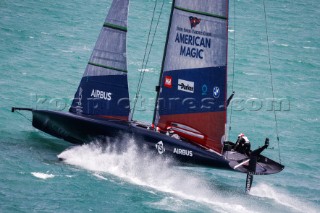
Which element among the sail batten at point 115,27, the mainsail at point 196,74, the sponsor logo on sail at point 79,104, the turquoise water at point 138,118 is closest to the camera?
the turquoise water at point 138,118

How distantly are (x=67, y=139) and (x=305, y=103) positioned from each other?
24.2 m

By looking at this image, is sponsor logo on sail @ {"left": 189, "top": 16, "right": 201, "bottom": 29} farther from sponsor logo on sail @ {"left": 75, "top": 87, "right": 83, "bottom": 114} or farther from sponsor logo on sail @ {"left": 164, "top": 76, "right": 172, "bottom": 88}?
sponsor logo on sail @ {"left": 75, "top": 87, "right": 83, "bottom": 114}

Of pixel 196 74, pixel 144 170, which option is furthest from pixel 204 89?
pixel 144 170

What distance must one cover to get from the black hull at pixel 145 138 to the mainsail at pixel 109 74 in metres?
0.64

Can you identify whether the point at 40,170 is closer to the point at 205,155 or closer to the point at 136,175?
the point at 136,175

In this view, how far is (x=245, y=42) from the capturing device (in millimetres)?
68375

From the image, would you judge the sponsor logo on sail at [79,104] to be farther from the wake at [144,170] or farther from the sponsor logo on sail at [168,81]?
the sponsor logo on sail at [168,81]

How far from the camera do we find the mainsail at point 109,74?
31.1 meters

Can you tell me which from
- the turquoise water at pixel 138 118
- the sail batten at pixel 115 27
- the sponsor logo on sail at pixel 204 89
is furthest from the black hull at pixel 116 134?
the sail batten at pixel 115 27

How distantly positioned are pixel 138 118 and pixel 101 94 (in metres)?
9.85

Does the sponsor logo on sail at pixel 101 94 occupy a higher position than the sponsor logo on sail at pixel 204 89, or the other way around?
the sponsor logo on sail at pixel 204 89

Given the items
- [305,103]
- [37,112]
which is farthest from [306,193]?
[305,103]

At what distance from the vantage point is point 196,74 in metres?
30.5

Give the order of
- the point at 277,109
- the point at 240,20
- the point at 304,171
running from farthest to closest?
1. the point at 240,20
2. the point at 277,109
3. the point at 304,171
